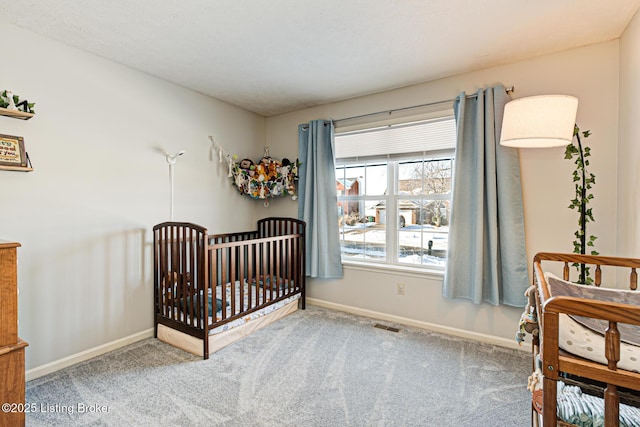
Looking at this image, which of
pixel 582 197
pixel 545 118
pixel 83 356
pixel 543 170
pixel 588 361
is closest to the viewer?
pixel 588 361

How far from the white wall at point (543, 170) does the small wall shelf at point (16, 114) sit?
263cm

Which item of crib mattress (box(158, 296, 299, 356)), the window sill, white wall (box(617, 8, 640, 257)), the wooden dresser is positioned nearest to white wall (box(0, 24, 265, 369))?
crib mattress (box(158, 296, 299, 356))

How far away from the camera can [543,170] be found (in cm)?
231

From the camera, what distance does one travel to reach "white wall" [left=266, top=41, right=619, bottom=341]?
82.9 inches

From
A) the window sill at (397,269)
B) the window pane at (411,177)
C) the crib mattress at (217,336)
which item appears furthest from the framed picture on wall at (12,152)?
the window pane at (411,177)

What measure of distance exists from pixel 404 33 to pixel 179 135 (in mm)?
2090

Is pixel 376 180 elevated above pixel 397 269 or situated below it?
above

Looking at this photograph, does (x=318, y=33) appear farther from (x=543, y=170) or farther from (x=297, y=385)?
(x=297, y=385)

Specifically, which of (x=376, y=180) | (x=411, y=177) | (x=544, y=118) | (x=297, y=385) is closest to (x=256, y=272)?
(x=297, y=385)

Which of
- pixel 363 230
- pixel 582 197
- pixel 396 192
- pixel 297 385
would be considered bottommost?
pixel 297 385

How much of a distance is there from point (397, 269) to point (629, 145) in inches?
72.6

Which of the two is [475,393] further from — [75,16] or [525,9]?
[75,16]

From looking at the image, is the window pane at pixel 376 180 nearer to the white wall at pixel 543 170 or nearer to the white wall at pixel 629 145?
the white wall at pixel 543 170

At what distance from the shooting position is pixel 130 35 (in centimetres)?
203
